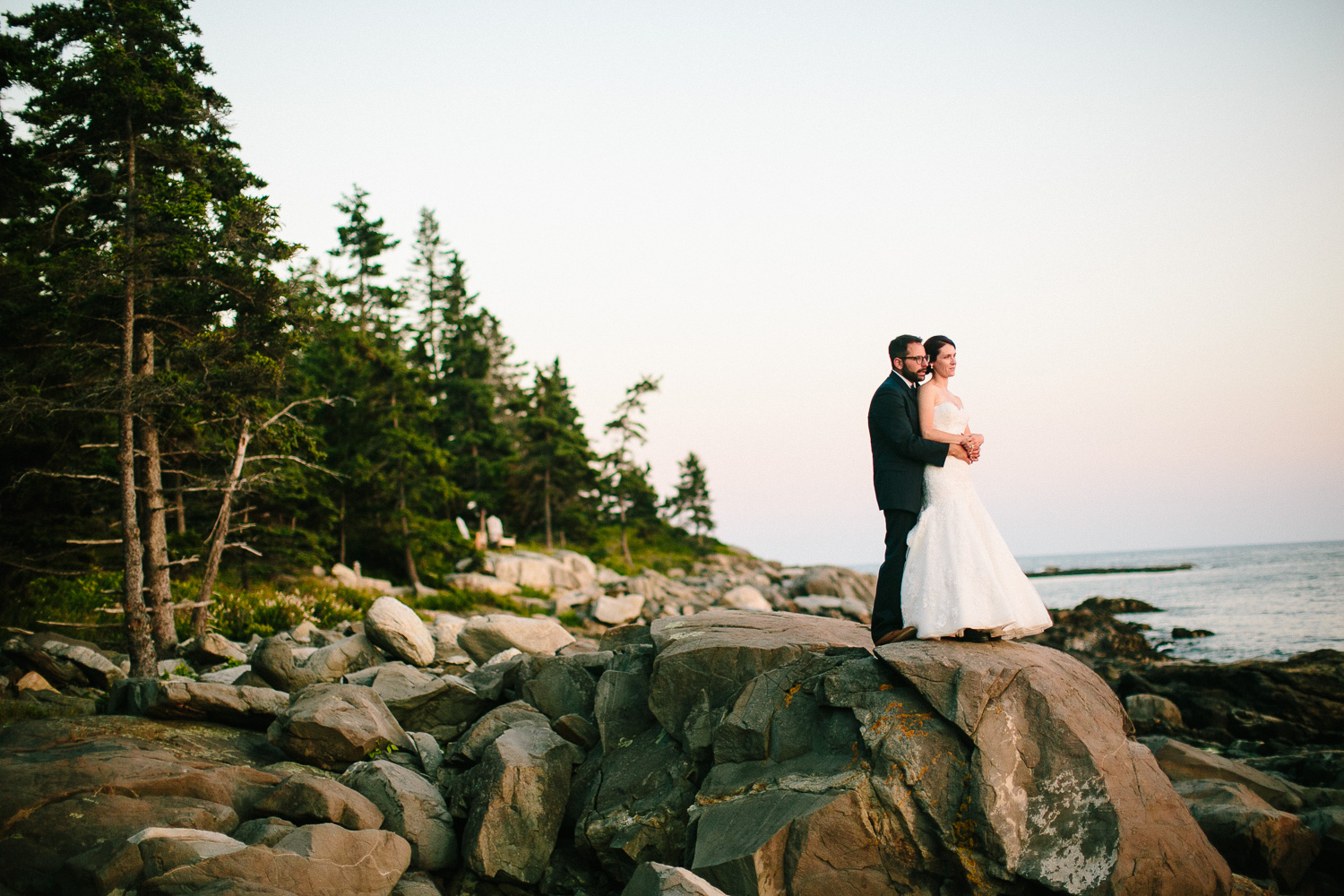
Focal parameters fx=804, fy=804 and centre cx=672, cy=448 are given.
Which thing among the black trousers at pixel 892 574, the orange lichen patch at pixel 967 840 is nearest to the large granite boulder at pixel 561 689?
the black trousers at pixel 892 574

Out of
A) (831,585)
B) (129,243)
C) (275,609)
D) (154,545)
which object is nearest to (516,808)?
(154,545)

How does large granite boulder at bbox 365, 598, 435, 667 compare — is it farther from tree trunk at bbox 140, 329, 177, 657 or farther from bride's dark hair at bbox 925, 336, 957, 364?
bride's dark hair at bbox 925, 336, 957, 364

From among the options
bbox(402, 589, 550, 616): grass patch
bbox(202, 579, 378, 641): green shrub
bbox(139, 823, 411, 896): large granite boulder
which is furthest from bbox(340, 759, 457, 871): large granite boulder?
bbox(402, 589, 550, 616): grass patch

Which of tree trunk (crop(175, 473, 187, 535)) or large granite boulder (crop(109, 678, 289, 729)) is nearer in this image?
large granite boulder (crop(109, 678, 289, 729))

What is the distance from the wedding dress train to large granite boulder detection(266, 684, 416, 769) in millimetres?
6118

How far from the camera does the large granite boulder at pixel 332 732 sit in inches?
350

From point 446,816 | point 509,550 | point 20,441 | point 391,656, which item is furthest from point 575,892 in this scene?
point 509,550

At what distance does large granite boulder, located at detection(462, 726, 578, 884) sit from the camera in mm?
7645

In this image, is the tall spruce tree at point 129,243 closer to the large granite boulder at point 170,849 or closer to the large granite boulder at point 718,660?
the large granite boulder at point 170,849

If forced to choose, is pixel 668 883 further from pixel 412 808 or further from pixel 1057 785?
pixel 412 808

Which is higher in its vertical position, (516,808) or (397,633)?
(397,633)

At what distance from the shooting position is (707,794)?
22.9ft

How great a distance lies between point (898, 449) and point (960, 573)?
1.26 meters

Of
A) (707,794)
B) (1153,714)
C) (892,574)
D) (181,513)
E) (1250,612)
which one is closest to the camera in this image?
(707,794)
